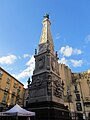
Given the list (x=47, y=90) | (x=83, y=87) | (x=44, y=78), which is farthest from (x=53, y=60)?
(x=83, y=87)

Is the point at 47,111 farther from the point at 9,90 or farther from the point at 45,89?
the point at 9,90

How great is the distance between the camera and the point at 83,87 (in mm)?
41281

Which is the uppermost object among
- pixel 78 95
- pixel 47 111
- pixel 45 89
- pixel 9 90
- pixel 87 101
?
pixel 9 90

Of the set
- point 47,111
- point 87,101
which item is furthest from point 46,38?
point 87,101

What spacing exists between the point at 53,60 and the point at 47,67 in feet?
8.50

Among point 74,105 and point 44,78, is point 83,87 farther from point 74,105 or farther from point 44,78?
point 44,78

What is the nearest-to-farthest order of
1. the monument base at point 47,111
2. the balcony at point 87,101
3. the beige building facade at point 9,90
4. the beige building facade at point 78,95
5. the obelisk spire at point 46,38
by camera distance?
the monument base at point 47,111 → the obelisk spire at point 46,38 → the beige building facade at point 9,90 → the beige building facade at point 78,95 → the balcony at point 87,101

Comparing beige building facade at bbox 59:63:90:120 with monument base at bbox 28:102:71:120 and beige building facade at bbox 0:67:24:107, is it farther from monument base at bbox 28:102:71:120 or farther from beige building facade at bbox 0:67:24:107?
monument base at bbox 28:102:71:120

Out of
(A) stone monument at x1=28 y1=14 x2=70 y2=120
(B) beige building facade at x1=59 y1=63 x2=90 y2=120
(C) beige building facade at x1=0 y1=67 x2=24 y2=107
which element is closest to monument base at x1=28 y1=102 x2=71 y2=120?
(A) stone monument at x1=28 y1=14 x2=70 y2=120

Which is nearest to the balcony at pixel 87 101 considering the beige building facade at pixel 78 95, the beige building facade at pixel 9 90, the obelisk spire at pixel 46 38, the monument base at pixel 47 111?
the beige building facade at pixel 78 95

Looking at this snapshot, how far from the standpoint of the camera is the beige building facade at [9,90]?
2766cm

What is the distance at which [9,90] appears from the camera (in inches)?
1197

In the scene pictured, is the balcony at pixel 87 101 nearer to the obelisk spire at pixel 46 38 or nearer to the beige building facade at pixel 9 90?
the beige building facade at pixel 9 90

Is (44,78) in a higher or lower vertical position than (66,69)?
lower
